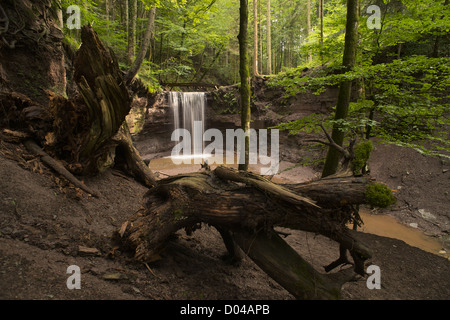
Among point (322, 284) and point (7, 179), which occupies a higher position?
point (7, 179)

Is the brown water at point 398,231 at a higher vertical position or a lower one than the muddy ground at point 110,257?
lower

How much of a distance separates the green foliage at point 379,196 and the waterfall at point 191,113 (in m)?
18.8

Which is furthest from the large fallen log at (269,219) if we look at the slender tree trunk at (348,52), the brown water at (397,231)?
the slender tree trunk at (348,52)

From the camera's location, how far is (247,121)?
7.57 meters

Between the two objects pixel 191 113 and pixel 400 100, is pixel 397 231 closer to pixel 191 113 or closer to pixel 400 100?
pixel 400 100

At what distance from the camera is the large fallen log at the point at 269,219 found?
8.77 feet

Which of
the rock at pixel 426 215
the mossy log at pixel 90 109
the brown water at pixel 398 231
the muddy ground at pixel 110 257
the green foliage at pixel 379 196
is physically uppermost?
the mossy log at pixel 90 109

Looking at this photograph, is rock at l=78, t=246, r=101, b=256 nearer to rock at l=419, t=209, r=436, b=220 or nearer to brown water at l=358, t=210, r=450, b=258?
brown water at l=358, t=210, r=450, b=258

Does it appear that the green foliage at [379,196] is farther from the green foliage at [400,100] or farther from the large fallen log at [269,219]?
the green foliage at [400,100]
